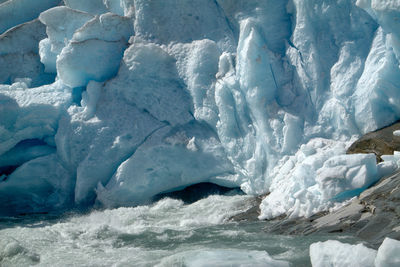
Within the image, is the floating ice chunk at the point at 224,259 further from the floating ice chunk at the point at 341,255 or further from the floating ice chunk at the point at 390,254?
the floating ice chunk at the point at 390,254

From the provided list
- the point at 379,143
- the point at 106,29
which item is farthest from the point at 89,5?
the point at 379,143

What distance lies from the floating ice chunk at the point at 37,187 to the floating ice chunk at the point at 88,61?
1.63 meters

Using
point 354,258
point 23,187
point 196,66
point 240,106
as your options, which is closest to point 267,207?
point 240,106

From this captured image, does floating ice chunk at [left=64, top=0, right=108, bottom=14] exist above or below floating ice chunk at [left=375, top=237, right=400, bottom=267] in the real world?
above

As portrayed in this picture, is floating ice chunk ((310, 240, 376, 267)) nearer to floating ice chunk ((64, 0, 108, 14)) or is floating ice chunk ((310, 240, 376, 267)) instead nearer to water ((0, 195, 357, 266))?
water ((0, 195, 357, 266))

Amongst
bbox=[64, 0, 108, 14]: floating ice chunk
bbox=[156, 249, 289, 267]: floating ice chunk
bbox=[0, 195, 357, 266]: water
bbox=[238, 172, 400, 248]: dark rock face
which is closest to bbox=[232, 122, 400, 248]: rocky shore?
bbox=[238, 172, 400, 248]: dark rock face

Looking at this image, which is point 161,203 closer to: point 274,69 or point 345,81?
point 274,69

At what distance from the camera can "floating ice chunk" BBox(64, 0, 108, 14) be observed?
35.9 feet

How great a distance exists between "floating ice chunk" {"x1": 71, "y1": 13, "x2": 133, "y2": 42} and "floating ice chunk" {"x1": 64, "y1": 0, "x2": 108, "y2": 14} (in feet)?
4.80

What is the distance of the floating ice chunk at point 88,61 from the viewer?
9289mm

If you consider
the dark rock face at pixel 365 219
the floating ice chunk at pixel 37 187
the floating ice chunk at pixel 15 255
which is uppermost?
the dark rock face at pixel 365 219

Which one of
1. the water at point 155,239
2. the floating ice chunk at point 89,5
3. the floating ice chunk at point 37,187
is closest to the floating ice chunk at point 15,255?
the water at point 155,239

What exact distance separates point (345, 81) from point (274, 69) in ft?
4.23

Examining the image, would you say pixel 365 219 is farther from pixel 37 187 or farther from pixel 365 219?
pixel 37 187
